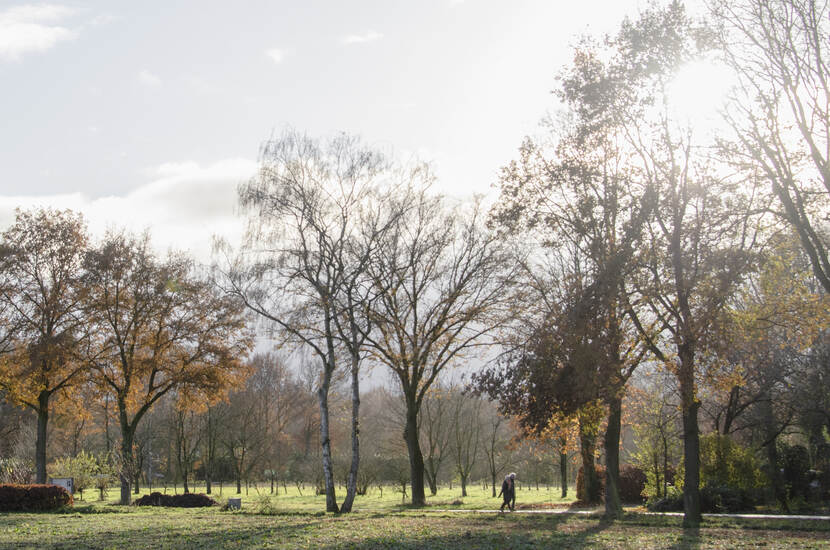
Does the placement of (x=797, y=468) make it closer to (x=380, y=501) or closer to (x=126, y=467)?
(x=380, y=501)

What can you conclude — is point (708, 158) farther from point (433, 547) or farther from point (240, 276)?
point (240, 276)

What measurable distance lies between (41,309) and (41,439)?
570 cm

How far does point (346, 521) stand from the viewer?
18.1 m

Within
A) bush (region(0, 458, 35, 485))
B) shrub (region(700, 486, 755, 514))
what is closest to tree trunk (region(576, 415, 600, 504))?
shrub (region(700, 486, 755, 514))

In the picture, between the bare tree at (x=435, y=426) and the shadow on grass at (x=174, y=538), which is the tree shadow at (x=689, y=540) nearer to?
the shadow on grass at (x=174, y=538)

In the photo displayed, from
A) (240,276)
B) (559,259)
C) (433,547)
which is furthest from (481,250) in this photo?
(433,547)

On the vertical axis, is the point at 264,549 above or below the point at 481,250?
below

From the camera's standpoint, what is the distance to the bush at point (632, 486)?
1146 inches

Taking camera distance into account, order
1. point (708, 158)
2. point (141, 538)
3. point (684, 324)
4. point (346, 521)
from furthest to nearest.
Answer: point (346, 521)
point (708, 158)
point (684, 324)
point (141, 538)

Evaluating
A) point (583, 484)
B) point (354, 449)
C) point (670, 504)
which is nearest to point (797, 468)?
point (670, 504)

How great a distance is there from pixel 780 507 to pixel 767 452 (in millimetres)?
5140

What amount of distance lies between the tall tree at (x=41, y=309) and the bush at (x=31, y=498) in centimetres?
699

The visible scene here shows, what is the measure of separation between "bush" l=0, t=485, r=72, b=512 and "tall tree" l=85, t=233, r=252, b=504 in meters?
6.87

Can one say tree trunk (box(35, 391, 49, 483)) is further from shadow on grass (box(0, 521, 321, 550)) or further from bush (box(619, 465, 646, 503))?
bush (box(619, 465, 646, 503))
